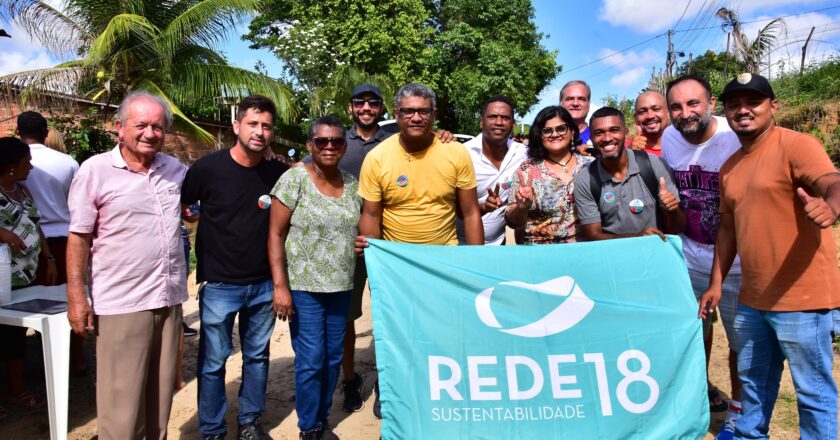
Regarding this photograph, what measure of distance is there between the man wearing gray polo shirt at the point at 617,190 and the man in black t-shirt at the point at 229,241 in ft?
6.80

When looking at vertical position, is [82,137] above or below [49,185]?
above

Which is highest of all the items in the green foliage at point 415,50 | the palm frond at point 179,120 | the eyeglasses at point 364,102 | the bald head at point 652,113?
the green foliage at point 415,50

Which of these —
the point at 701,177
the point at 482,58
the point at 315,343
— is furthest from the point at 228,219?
the point at 482,58

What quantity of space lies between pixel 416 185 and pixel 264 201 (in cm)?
99

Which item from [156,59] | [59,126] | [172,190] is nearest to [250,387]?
[172,190]

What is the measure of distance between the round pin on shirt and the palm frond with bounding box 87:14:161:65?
9.65 m

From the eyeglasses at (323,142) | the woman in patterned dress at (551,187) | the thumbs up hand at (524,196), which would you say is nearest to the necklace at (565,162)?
the woman in patterned dress at (551,187)

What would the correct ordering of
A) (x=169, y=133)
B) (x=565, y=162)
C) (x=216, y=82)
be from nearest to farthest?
(x=565, y=162), (x=216, y=82), (x=169, y=133)

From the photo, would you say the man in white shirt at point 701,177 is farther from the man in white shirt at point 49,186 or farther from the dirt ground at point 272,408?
the man in white shirt at point 49,186

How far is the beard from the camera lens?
3592 mm

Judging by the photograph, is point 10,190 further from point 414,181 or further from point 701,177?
point 701,177

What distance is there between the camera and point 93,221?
297 centimetres

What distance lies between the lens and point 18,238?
4.07 meters

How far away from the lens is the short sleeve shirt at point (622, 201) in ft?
11.4
